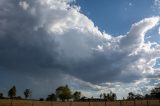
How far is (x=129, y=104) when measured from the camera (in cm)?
6275

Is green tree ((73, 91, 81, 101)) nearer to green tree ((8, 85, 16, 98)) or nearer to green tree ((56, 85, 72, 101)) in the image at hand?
green tree ((56, 85, 72, 101))

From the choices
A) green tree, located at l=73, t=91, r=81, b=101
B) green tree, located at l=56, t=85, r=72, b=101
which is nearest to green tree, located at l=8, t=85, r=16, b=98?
green tree, located at l=56, t=85, r=72, b=101

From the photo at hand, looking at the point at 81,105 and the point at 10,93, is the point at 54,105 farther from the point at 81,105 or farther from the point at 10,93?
the point at 10,93

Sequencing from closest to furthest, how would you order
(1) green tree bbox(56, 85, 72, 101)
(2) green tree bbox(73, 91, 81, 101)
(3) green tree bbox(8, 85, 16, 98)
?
(3) green tree bbox(8, 85, 16, 98) → (1) green tree bbox(56, 85, 72, 101) → (2) green tree bbox(73, 91, 81, 101)

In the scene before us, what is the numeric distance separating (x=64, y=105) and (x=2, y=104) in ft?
43.7

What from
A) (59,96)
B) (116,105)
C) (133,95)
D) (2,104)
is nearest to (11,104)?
(2,104)

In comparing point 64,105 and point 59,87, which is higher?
point 59,87

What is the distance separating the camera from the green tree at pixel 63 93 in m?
161

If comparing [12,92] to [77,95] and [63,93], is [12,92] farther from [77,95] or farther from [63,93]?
[77,95]

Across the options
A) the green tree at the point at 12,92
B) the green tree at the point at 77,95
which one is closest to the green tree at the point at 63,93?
the green tree at the point at 77,95

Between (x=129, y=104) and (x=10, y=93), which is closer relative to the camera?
(x=129, y=104)

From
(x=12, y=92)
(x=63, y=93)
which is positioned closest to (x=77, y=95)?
(x=63, y=93)

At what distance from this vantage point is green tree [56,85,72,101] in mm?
160875

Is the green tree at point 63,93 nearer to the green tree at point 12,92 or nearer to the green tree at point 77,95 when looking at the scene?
the green tree at point 77,95
